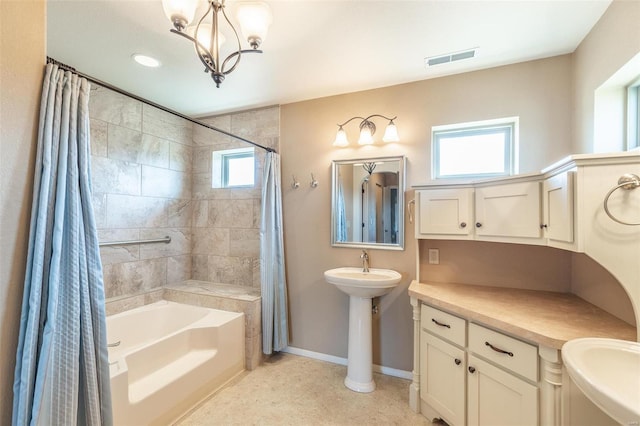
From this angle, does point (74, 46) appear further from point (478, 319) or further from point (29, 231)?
point (478, 319)

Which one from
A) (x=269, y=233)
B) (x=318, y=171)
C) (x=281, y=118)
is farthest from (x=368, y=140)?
(x=269, y=233)

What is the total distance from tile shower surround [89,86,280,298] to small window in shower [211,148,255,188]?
0.08 meters

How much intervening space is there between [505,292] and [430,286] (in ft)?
1.60

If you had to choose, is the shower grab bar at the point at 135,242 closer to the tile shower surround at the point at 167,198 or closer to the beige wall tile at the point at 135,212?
the tile shower surround at the point at 167,198

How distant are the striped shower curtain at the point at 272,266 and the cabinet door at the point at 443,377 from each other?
4.33ft

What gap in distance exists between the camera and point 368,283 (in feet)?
6.85

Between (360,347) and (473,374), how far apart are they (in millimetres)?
905

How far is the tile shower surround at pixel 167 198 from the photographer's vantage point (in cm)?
254

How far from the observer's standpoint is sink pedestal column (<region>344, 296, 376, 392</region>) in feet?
7.36

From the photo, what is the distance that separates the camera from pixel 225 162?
3.33 metres

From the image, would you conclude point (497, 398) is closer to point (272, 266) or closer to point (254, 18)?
point (272, 266)

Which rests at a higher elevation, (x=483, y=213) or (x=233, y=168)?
(x=233, y=168)

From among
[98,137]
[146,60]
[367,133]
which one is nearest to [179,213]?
[98,137]

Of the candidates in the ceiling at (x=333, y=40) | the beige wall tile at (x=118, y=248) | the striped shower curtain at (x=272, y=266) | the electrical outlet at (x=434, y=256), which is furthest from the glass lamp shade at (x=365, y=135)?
the beige wall tile at (x=118, y=248)
